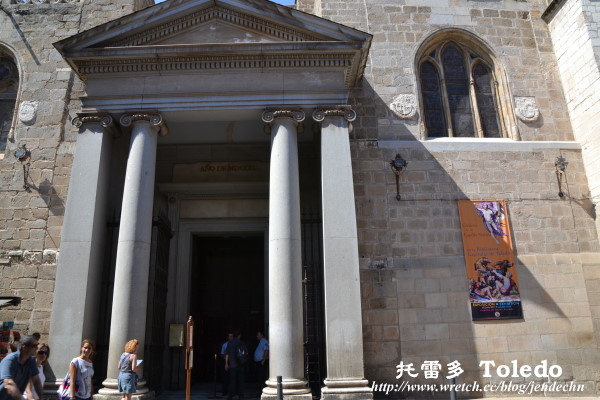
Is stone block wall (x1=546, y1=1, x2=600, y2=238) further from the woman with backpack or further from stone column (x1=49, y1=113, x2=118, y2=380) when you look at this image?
stone column (x1=49, y1=113, x2=118, y2=380)

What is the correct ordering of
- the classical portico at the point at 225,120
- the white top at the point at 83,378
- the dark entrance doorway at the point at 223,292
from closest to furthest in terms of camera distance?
Answer: the white top at the point at 83,378 < the classical portico at the point at 225,120 < the dark entrance doorway at the point at 223,292

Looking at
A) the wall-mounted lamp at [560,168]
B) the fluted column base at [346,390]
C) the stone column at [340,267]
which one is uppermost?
the wall-mounted lamp at [560,168]

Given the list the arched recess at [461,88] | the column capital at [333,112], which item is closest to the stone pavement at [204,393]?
the column capital at [333,112]

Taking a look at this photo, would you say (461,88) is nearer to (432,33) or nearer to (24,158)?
(432,33)

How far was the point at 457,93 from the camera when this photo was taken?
42.9 ft

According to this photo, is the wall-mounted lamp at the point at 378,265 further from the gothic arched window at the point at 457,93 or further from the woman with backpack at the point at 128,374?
the woman with backpack at the point at 128,374

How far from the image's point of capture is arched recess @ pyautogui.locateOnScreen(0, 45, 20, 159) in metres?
12.7

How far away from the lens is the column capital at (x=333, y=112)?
34.3 ft

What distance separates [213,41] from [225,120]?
1.78 m

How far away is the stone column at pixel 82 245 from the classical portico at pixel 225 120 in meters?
0.03

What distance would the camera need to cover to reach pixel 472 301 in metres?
10.9

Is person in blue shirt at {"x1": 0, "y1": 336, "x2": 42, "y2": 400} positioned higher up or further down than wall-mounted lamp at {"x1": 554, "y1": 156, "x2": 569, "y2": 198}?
further down

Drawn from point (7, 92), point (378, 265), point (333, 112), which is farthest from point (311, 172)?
point (7, 92)

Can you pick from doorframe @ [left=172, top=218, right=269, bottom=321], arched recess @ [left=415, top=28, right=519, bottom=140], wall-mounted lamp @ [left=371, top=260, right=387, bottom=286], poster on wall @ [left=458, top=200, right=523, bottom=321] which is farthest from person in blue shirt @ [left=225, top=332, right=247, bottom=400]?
arched recess @ [left=415, top=28, right=519, bottom=140]
